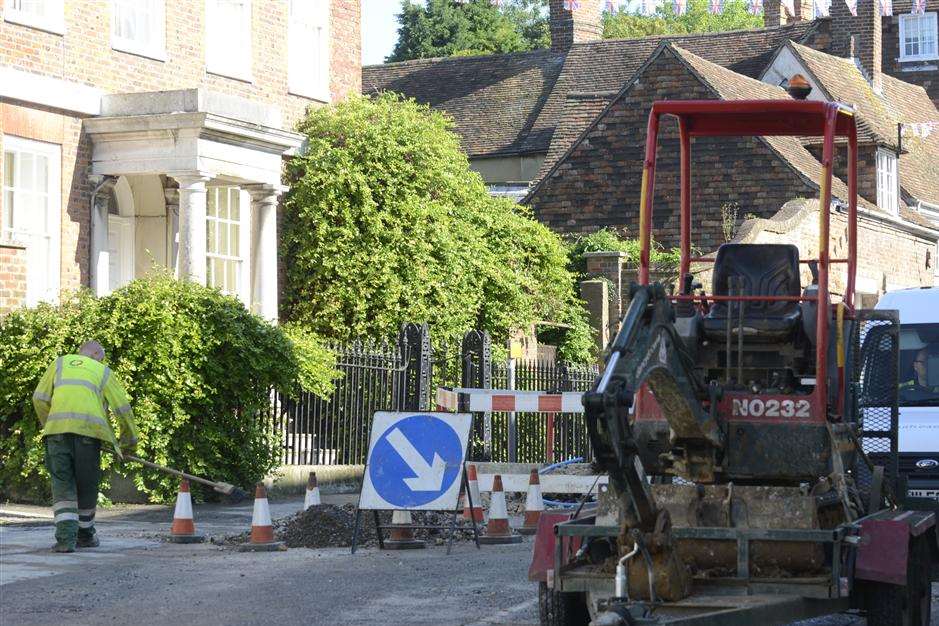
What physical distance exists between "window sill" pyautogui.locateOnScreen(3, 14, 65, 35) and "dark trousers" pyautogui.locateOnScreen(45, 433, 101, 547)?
8.27 meters

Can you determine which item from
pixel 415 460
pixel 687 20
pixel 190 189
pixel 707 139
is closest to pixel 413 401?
pixel 190 189

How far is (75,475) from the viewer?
12.9 m

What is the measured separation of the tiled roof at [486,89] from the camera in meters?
43.6

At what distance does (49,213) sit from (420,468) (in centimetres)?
895

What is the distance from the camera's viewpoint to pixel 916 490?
11.1 metres

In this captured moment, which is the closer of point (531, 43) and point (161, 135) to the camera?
point (161, 135)

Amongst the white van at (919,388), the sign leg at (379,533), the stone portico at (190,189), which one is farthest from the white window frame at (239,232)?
the white van at (919,388)

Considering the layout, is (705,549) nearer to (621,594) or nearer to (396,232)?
(621,594)

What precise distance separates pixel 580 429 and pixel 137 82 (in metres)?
7.73

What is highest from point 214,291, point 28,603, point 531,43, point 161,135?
point 531,43

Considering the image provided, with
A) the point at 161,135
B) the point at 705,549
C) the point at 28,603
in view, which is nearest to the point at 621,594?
the point at 705,549

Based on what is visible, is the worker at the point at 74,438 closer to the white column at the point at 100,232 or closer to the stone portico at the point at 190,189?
the stone portico at the point at 190,189

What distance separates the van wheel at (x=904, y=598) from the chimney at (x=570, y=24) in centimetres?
3875

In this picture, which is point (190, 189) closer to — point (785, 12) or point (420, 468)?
point (420, 468)
